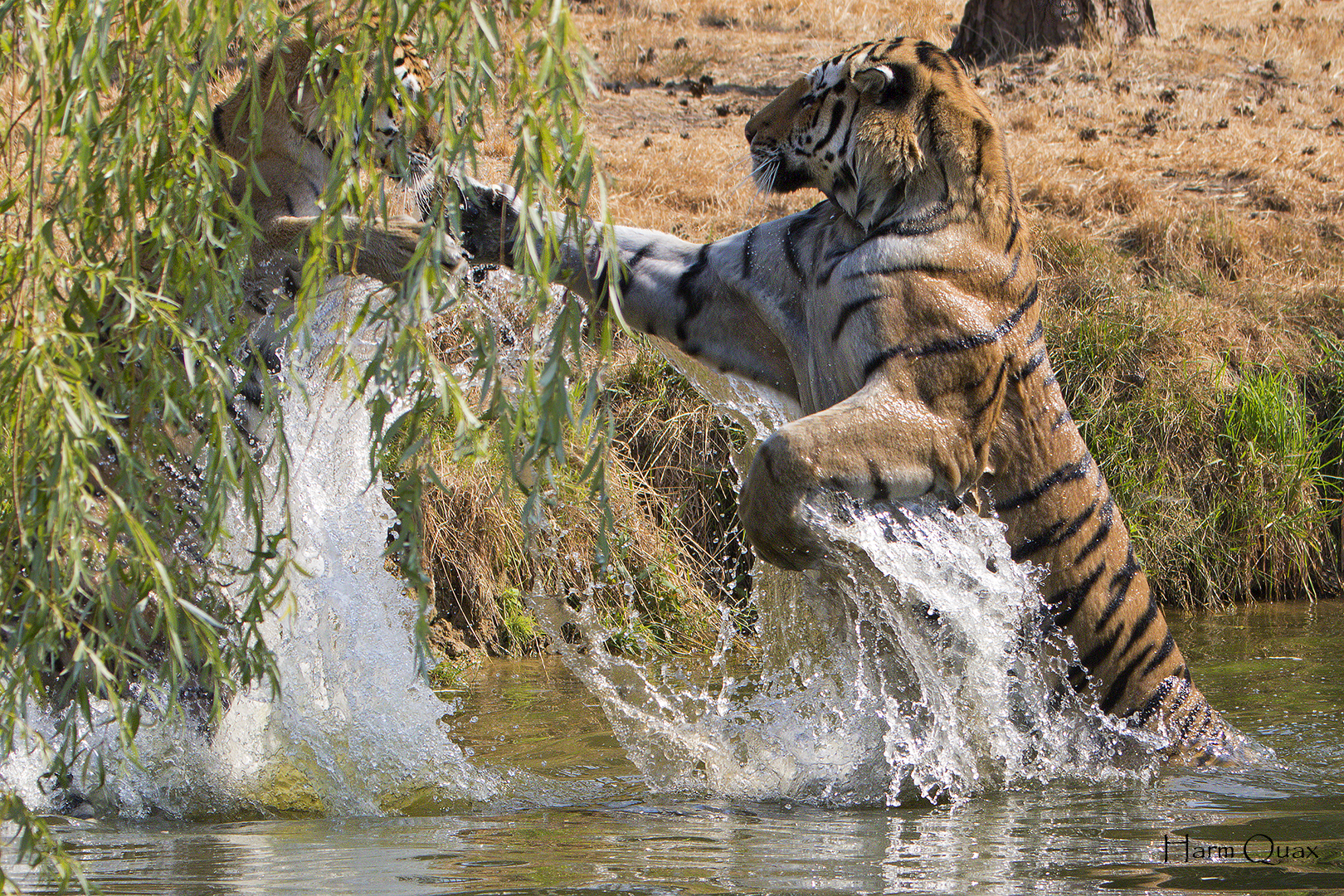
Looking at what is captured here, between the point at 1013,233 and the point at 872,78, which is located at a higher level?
the point at 872,78

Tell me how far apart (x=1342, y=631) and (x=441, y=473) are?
10.6 ft

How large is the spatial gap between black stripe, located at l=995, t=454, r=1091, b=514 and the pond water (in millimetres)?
624

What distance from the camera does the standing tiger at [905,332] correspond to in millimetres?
2871

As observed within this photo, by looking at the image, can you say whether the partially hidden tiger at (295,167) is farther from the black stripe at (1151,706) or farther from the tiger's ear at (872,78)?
the black stripe at (1151,706)

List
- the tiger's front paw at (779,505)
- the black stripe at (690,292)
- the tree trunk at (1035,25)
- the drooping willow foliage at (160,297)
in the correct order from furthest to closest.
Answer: the tree trunk at (1035,25)
the black stripe at (690,292)
the tiger's front paw at (779,505)
the drooping willow foliage at (160,297)

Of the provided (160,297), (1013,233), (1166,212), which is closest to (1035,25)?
(1166,212)

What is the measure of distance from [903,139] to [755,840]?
1.56 meters

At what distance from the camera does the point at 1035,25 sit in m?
9.83

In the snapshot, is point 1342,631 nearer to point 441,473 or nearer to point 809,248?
point 809,248

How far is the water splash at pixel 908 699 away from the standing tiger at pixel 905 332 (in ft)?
0.28

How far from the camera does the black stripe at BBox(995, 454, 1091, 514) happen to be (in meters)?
3.13

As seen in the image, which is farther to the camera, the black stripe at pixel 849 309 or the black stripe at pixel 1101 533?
the black stripe at pixel 1101 533

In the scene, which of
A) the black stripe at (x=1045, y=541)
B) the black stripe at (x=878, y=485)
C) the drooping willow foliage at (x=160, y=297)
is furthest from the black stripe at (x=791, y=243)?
the drooping willow foliage at (x=160, y=297)

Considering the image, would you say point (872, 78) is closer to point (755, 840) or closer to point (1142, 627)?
point (1142, 627)
